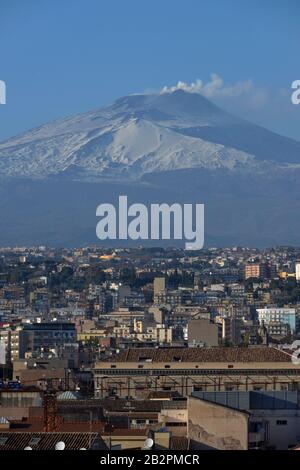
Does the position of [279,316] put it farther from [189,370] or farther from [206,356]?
[189,370]


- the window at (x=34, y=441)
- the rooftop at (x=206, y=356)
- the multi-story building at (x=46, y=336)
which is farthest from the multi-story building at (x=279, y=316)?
the window at (x=34, y=441)

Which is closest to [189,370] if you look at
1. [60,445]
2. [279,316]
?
[60,445]

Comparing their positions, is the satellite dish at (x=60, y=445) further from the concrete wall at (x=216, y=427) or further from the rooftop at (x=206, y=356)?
the rooftop at (x=206, y=356)

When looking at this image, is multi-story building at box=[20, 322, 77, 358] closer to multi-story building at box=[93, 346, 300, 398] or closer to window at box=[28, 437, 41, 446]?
multi-story building at box=[93, 346, 300, 398]

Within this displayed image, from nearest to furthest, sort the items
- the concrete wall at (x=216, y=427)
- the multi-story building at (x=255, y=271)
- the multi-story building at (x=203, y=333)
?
the concrete wall at (x=216, y=427)
the multi-story building at (x=203, y=333)
the multi-story building at (x=255, y=271)

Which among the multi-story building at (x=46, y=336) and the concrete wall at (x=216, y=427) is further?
the multi-story building at (x=46, y=336)

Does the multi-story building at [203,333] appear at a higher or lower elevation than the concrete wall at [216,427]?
higher
